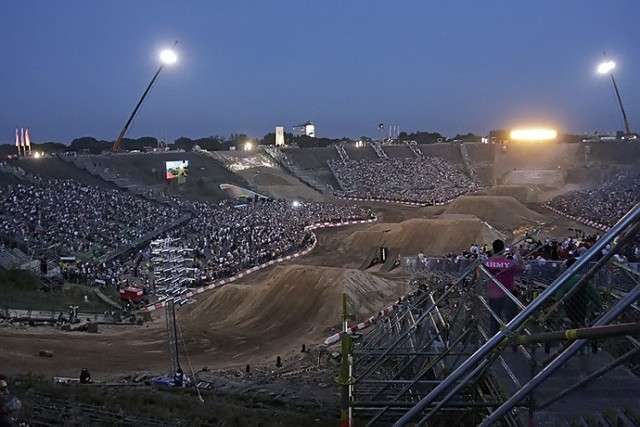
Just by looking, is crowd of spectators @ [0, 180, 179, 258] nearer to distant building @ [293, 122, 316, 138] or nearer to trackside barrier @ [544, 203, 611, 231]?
trackside barrier @ [544, 203, 611, 231]

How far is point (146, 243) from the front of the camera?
3766cm

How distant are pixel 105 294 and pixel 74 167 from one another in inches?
1590

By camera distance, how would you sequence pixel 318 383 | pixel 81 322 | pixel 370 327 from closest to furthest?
pixel 318 383, pixel 370 327, pixel 81 322

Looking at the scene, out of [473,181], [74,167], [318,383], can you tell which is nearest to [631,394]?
[318,383]

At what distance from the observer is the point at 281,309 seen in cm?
2534

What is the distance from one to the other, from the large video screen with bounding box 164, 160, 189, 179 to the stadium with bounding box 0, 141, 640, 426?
0.19m

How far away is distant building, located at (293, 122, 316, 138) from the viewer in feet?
529

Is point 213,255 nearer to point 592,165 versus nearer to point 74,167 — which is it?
point 74,167

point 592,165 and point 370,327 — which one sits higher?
point 592,165

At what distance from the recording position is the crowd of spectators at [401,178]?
8306 cm

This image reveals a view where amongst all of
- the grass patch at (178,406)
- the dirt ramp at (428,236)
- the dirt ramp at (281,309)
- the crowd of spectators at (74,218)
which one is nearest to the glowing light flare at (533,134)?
the dirt ramp at (428,236)

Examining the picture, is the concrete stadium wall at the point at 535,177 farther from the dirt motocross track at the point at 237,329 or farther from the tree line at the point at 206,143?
the dirt motocross track at the point at 237,329

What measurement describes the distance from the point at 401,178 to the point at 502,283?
8392 centimetres

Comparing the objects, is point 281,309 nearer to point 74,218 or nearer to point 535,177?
point 74,218
